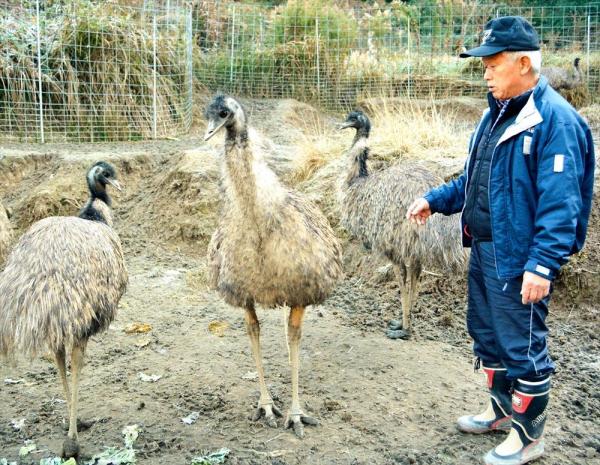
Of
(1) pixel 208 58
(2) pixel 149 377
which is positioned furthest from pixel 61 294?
(1) pixel 208 58

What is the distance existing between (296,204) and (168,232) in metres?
4.15

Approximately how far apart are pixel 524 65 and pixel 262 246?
160 cm

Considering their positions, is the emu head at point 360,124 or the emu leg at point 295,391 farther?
the emu head at point 360,124

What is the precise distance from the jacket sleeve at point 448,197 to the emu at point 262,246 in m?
0.70

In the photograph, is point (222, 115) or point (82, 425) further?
point (82, 425)

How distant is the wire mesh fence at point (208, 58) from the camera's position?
1019 centimetres

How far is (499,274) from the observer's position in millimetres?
3299

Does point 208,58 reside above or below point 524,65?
below

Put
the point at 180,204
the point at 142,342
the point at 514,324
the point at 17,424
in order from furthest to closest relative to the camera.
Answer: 1. the point at 180,204
2. the point at 142,342
3. the point at 17,424
4. the point at 514,324

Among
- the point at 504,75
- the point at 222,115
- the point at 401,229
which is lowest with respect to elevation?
the point at 401,229

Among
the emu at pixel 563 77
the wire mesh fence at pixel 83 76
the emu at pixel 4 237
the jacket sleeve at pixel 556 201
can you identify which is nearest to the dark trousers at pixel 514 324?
the jacket sleeve at pixel 556 201

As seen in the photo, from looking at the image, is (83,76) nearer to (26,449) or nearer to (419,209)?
(26,449)

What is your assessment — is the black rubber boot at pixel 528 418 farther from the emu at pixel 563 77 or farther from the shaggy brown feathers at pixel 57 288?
the emu at pixel 563 77

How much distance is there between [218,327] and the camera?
5781 mm
